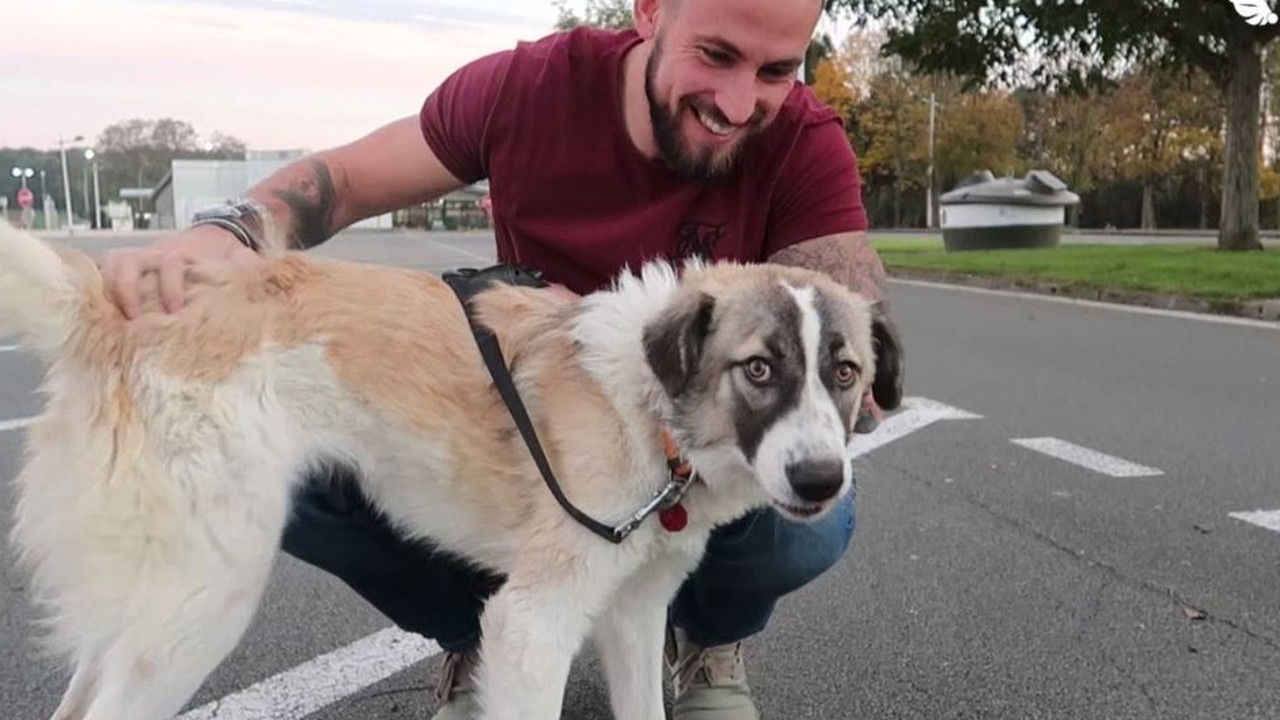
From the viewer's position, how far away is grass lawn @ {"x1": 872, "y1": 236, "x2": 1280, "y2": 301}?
14828mm

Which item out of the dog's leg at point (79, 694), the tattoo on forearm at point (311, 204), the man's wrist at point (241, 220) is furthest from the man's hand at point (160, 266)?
the dog's leg at point (79, 694)

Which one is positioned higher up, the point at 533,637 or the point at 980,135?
the point at 980,135

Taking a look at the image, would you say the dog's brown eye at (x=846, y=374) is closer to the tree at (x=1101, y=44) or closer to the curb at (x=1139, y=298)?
the curb at (x=1139, y=298)

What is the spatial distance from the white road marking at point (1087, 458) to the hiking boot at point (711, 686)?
3615 millimetres

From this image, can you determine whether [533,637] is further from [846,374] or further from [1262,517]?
[1262,517]

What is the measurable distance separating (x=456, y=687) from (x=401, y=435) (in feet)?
3.13

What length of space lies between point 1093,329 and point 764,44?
1064cm

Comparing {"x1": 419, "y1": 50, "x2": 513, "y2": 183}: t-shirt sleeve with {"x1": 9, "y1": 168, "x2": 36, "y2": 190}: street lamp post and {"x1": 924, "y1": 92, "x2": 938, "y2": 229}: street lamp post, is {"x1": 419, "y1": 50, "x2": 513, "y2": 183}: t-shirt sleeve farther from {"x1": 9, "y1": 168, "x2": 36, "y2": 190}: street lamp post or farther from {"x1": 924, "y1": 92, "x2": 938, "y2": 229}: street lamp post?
{"x1": 9, "y1": 168, "x2": 36, "y2": 190}: street lamp post

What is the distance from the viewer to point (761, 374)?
111 inches

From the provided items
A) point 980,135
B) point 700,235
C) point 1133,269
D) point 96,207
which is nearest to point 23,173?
point 96,207

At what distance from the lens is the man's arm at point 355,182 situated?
145 inches

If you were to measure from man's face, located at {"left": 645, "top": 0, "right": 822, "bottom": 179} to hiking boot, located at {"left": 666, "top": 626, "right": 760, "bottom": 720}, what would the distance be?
146 cm

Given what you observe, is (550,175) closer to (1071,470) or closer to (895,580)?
(895,580)

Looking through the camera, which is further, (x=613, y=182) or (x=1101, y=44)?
(x=1101, y=44)
